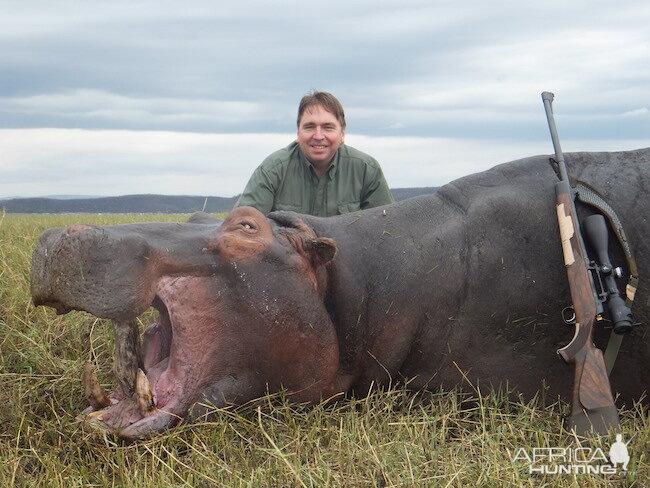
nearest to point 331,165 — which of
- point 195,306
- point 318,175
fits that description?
point 318,175

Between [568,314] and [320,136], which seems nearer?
[568,314]

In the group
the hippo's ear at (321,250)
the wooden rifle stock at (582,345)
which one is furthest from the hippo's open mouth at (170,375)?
the wooden rifle stock at (582,345)

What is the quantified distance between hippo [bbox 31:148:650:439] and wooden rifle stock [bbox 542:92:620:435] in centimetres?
14

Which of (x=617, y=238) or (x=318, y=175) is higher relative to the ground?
(x=318, y=175)

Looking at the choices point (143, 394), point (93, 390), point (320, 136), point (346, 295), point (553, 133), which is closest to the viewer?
point (143, 394)

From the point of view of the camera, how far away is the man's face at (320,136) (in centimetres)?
712

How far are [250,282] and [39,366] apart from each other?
6.43ft

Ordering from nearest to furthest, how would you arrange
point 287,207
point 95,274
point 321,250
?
point 95,274
point 321,250
point 287,207

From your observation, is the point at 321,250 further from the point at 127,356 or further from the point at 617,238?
the point at 617,238

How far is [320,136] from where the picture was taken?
7.08 metres

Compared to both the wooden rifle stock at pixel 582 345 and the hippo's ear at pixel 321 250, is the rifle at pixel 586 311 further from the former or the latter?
the hippo's ear at pixel 321 250

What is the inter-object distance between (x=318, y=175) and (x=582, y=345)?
4035mm

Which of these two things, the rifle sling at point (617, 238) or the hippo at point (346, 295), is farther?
the rifle sling at point (617, 238)

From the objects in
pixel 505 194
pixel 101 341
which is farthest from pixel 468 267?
pixel 101 341
